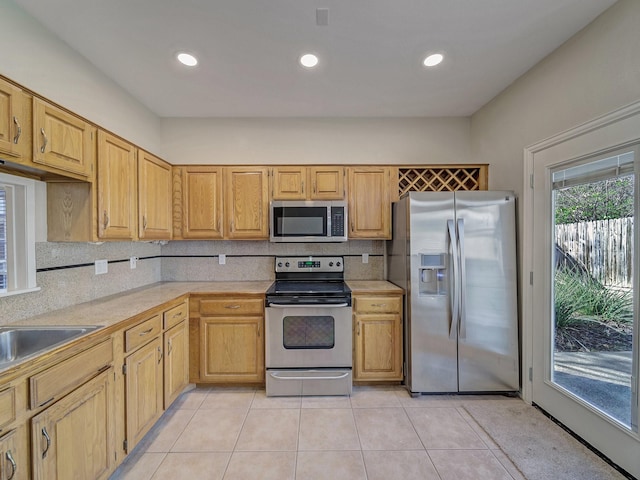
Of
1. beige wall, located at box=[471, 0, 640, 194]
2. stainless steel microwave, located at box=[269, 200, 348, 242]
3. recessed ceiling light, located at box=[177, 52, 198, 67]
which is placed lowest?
stainless steel microwave, located at box=[269, 200, 348, 242]

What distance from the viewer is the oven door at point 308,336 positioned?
2.53 m

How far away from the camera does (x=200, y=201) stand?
9.53ft

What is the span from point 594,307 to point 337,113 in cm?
262

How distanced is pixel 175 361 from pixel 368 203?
2217 millimetres

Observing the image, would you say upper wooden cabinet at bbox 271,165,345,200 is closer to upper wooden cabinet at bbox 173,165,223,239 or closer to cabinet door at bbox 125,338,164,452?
upper wooden cabinet at bbox 173,165,223,239

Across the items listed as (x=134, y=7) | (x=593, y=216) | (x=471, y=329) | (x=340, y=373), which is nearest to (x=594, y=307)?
(x=593, y=216)

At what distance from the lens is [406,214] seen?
2.53 m

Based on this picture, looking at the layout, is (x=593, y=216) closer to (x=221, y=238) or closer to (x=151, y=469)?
(x=221, y=238)

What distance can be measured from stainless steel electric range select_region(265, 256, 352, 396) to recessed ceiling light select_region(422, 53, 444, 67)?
190 centimetres

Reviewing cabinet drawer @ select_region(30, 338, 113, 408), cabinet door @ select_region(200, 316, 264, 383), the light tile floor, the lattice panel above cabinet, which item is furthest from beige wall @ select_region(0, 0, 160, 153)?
the lattice panel above cabinet

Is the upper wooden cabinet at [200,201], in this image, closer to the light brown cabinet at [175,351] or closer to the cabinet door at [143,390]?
the light brown cabinet at [175,351]

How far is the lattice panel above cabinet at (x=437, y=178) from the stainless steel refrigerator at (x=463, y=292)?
63 centimetres

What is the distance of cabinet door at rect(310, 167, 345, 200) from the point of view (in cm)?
294

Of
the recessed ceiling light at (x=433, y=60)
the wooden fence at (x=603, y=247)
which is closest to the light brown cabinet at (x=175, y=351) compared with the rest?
the recessed ceiling light at (x=433, y=60)
